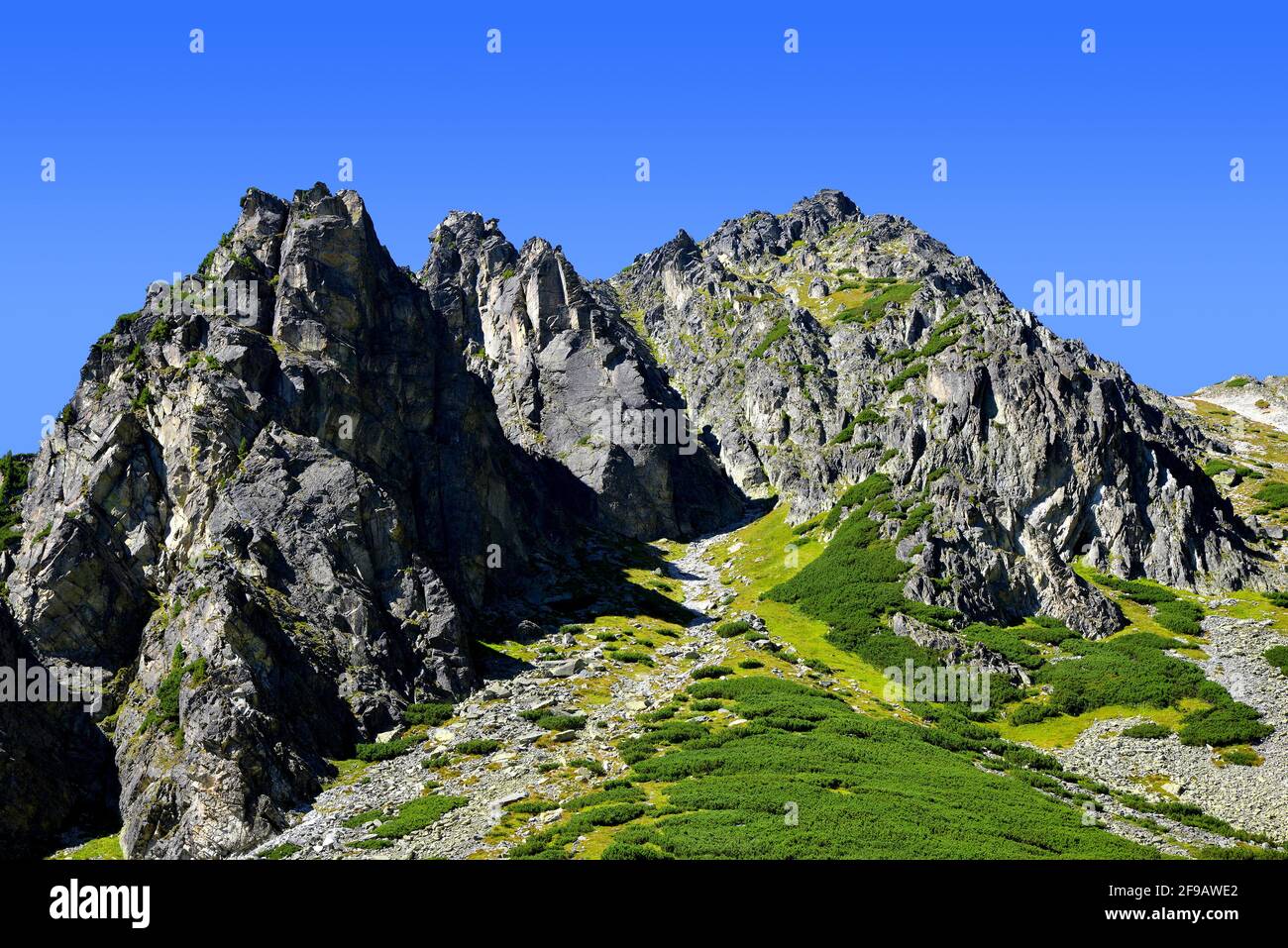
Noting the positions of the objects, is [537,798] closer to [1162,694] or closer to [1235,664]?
[1162,694]

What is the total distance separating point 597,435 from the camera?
135 meters

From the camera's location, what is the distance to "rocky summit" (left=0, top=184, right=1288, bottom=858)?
5206 centimetres

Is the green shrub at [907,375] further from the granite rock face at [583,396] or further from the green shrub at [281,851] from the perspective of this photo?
the green shrub at [281,851]

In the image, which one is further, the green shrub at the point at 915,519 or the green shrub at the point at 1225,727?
the green shrub at the point at 915,519

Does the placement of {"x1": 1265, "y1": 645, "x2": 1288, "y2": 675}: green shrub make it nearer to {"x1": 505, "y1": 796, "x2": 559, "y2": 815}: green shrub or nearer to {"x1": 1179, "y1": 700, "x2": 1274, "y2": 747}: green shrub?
{"x1": 1179, "y1": 700, "x2": 1274, "y2": 747}: green shrub

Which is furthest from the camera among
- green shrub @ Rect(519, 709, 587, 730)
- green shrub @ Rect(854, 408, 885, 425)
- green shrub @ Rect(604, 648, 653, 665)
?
green shrub @ Rect(854, 408, 885, 425)

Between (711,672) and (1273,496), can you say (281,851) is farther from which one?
(1273,496)

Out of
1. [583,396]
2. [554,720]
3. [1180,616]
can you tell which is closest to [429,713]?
[554,720]

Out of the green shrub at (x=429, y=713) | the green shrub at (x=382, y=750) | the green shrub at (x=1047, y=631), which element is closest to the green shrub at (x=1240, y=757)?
the green shrub at (x=1047, y=631)

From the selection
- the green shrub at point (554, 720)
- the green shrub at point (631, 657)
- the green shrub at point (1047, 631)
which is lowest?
Result: the green shrub at point (554, 720)

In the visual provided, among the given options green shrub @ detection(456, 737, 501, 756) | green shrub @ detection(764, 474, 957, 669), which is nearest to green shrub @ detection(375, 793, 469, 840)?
green shrub @ detection(456, 737, 501, 756)

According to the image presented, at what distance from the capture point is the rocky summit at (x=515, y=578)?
52.1m

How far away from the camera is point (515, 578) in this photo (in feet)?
313
